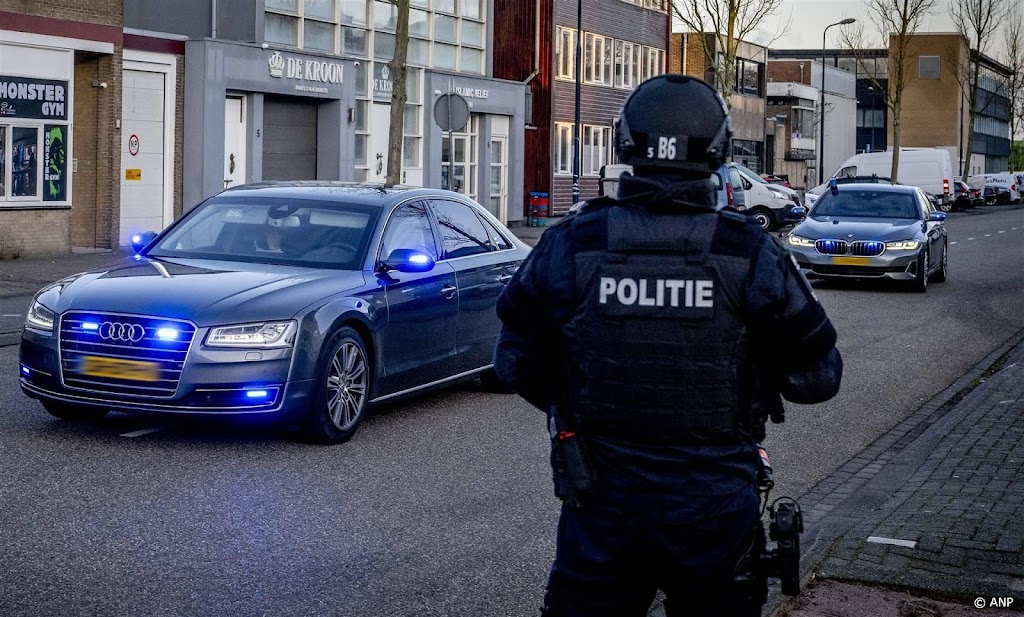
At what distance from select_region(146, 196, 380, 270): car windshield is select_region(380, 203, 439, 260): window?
140mm

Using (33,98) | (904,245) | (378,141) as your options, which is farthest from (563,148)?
(904,245)

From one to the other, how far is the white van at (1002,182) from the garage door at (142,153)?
192 ft

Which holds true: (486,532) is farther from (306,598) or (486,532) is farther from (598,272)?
(598,272)

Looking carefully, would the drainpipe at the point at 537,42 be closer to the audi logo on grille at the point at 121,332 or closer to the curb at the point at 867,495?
the curb at the point at 867,495

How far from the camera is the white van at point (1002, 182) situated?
79944 mm

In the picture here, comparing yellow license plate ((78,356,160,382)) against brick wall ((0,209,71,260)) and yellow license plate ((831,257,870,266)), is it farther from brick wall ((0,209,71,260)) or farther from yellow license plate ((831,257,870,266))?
brick wall ((0,209,71,260))

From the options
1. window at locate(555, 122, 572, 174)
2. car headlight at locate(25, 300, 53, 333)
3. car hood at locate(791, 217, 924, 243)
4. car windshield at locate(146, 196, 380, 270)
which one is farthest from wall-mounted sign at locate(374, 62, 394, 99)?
car headlight at locate(25, 300, 53, 333)

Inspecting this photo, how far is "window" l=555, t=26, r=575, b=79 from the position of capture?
1893 inches

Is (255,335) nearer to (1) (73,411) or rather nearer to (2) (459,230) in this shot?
(1) (73,411)

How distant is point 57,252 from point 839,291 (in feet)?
41.5

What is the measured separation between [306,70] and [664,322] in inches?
1175

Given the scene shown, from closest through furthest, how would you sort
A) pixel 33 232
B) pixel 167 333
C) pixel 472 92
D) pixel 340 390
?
pixel 167 333 < pixel 340 390 < pixel 33 232 < pixel 472 92

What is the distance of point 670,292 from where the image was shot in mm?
3240

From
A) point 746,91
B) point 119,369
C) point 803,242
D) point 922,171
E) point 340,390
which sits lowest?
point 340,390
